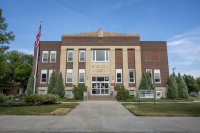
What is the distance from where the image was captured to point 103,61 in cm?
2573

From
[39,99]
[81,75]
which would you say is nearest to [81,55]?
[81,75]

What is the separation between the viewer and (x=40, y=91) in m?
25.5

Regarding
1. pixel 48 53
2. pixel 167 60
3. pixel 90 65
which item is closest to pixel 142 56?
pixel 167 60

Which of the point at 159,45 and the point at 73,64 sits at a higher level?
the point at 159,45

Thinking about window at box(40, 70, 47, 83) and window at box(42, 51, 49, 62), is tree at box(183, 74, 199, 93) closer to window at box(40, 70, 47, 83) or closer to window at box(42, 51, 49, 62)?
window at box(40, 70, 47, 83)

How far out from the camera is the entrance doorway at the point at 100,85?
24.6 meters

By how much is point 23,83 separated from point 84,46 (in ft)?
95.9

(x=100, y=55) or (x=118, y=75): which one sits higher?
(x=100, y=55)

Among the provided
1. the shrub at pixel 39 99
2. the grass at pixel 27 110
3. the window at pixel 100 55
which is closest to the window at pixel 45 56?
the window at pixel 100 55

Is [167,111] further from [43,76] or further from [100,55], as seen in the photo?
[43,76]

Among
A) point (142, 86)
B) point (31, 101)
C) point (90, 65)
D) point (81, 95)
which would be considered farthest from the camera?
point (90, 65)

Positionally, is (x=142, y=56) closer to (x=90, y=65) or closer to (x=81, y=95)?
(x=90, y=65)

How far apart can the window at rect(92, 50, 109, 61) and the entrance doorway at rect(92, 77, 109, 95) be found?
351 cm

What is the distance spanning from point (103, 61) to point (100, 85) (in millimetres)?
4374
